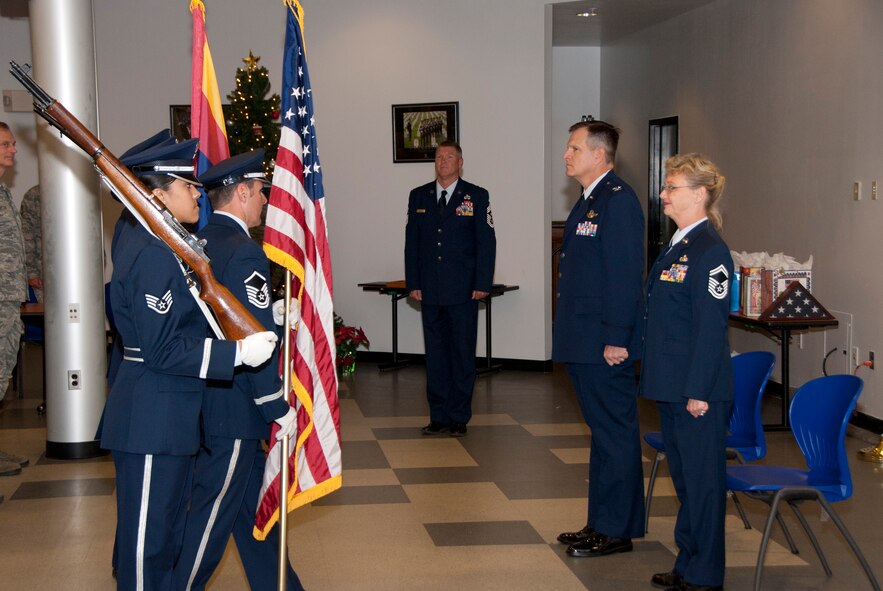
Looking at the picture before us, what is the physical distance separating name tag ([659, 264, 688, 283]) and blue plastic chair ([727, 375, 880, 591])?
0.63m

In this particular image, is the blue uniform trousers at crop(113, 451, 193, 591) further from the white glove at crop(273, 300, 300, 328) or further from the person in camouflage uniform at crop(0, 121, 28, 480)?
the person in camouflage uniform at crop(0, 121, 28, 480)

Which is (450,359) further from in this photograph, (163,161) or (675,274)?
(163,161)

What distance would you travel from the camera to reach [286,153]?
3309 mm

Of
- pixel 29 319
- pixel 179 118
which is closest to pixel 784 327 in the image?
pixel 29 319

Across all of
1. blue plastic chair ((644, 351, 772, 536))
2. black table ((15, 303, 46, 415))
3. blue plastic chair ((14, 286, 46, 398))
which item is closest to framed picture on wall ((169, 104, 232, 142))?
blue plastic chair ((14, 286, 46, 398))

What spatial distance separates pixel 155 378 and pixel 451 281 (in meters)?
3.77

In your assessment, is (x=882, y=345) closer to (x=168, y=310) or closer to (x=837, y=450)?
(x=837, y=450)

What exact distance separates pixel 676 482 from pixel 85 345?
3519 mm

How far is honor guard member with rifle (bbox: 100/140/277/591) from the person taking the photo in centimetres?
257

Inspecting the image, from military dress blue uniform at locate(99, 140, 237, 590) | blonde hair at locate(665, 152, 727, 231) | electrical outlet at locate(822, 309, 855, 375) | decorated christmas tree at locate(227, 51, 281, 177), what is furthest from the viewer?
decorated christmas tree at locate(227, 51, 281, 177)

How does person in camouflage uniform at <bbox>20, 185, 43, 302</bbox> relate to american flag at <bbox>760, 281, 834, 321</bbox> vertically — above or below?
above

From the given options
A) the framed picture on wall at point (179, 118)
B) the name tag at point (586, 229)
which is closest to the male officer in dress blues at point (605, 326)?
the name tag at point (586, 229)

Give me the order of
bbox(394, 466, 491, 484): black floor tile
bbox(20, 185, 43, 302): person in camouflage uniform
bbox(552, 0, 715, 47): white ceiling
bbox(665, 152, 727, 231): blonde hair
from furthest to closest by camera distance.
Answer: bbox(552, 0, 715, 47): white ceiling
bbox(20, 185, 43, 302): person in camouflage uniform
bbox(394, 466, 491, 484): black floor tile
bbox(665, 152, 727, 231): blonde hair

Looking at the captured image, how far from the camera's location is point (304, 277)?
331 centimetres
